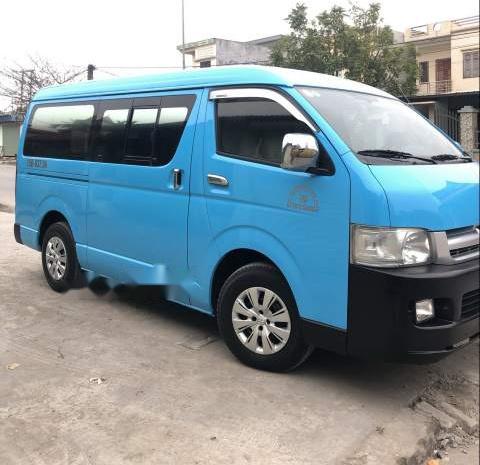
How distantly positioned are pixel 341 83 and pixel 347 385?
2.21m

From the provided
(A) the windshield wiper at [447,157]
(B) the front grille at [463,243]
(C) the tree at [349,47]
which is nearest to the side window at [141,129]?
(A) the windshield wiper at [447,157]

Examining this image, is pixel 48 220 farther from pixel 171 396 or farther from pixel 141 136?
pixel 171 396

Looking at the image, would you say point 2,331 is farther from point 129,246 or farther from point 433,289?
point 433,289

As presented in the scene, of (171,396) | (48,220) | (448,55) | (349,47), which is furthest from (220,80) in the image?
(448,55)

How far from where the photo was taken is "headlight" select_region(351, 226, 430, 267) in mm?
3172

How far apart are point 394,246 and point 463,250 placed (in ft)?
1.58

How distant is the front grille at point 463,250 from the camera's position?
3.28 m

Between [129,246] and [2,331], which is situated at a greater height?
[129,246]

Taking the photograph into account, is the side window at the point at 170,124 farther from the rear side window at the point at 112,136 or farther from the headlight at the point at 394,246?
the headlight at the point at 394,246

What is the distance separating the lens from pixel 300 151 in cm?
342

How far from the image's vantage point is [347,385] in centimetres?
379

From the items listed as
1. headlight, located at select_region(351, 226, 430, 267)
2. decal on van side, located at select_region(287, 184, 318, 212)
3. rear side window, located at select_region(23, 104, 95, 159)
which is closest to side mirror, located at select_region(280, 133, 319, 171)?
decal on van side, located at select_region(287, 184, 318, 212)

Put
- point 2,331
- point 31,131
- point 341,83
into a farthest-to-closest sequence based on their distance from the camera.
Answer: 1. point 31,131
2. point 2,331
3. point 341,83

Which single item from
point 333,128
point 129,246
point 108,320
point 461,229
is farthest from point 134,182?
point 461,229
